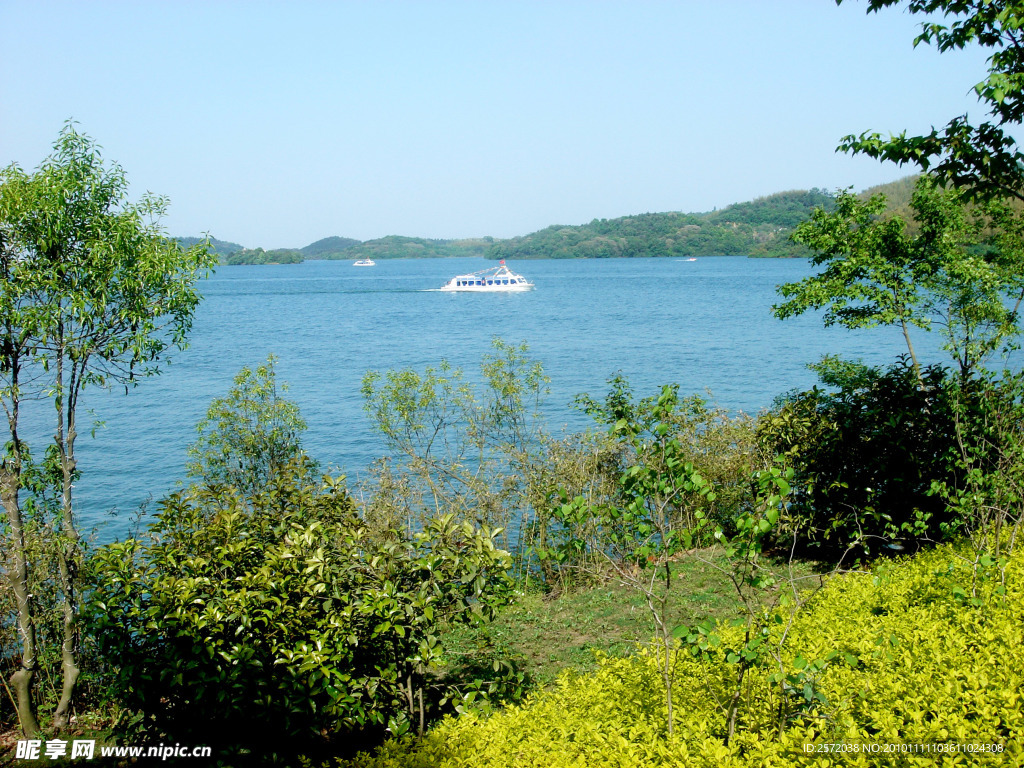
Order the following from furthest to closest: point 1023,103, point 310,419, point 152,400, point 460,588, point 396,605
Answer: point 152,400 < point 310,419 < point 1023,103 < point 460,588 < point 396,605

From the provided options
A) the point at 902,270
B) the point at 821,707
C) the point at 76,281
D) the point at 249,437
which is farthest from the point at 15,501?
the point at 902,270

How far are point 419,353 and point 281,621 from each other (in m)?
35.4

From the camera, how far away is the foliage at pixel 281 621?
17.7ft

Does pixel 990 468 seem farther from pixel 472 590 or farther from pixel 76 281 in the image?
pixel 76 281

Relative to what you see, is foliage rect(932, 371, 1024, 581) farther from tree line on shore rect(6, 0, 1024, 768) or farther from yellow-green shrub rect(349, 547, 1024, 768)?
yellow-green shrub rect(349, 547, 1024, 768)

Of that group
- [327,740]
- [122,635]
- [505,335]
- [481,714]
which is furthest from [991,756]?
[505,335]

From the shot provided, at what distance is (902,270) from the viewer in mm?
13031

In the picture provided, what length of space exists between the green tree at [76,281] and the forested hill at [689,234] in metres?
122

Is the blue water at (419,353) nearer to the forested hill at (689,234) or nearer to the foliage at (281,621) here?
the foliage at (281,621)

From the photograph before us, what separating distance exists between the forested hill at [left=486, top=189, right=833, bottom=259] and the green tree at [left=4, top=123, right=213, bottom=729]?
122084 millimetres

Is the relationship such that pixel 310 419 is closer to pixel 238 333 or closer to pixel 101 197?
pixel 101 197

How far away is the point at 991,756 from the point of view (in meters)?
3.32

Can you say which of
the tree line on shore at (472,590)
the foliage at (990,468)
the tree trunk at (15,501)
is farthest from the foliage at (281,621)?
the foliage at (990,468)

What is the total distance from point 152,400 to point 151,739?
2769cm
